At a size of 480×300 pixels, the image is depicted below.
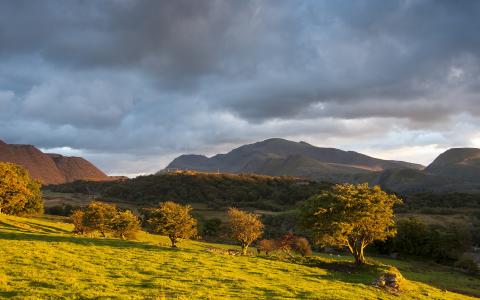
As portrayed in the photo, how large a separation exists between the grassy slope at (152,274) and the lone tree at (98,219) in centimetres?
2026

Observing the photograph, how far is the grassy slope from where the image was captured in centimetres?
2691

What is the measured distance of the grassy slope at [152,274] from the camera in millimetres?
26906

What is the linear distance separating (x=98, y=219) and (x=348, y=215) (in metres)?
44.5

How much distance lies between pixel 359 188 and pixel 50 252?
39682mm

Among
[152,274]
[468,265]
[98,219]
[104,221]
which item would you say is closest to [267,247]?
[104,221]

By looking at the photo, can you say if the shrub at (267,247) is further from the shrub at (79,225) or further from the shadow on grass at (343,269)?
the shrub at (79,225)

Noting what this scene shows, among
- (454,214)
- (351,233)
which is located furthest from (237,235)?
(454,214)

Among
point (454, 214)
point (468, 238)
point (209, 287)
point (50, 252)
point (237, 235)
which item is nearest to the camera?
point (209, 287)

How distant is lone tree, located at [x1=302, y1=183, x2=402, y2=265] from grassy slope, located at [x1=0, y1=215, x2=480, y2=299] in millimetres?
3760

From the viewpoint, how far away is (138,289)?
27.7 m

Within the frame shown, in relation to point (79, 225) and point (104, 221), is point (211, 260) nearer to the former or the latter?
Result: point (104, 221)

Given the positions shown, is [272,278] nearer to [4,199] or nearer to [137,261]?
[137,261]

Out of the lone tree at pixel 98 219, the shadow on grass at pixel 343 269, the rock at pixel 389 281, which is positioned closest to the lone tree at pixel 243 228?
the shadow on grass at pixel 343 269

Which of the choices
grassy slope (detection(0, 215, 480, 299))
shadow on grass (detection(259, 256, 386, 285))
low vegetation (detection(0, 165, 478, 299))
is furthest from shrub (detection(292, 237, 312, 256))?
grassy slope (detection(0, 215, 480, 299))
